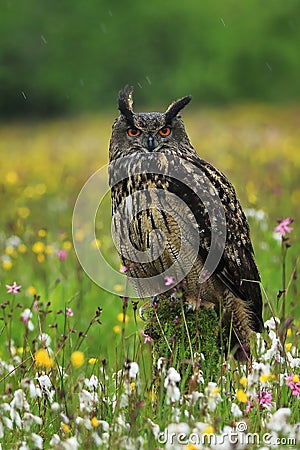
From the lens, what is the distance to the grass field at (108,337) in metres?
2.94

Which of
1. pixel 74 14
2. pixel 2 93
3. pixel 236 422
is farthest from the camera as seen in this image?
pixel 74 14

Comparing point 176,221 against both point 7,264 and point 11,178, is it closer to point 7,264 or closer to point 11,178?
point 7,264

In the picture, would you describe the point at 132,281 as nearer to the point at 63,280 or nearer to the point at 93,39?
the point at 63,280

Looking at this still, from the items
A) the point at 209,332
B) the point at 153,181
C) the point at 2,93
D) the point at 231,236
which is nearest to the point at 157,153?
the point at 153,181

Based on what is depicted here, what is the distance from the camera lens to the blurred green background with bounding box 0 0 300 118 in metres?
31.6

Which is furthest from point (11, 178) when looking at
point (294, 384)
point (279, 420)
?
point (279, 420)

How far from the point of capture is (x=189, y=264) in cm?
417

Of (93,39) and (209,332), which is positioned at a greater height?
(93,39)

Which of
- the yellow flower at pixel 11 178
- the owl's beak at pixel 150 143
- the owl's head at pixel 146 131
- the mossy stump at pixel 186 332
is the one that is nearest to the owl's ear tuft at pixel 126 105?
the owl's head at pixel 146 131

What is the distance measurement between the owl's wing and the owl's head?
0.52 ft

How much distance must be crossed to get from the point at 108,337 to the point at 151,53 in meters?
29.7

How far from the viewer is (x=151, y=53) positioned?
3403 cm

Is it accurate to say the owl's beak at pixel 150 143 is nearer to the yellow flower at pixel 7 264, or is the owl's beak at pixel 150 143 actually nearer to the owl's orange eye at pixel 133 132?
the owl's orange eye at pixel 133 132

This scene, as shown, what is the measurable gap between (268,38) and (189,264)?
30298 mm
